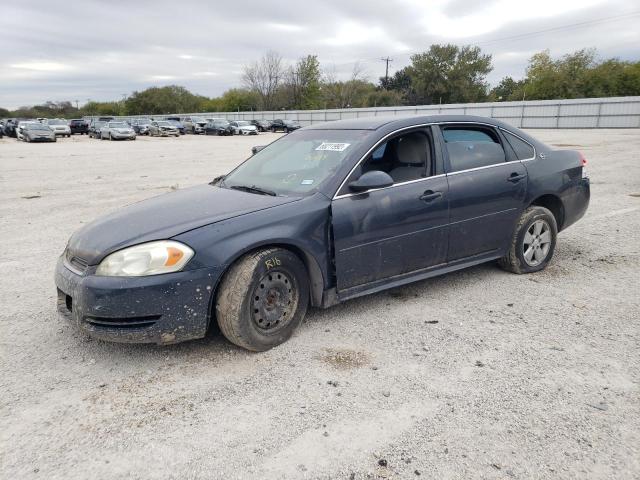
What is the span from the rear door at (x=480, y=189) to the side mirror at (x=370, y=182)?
2.57 feet

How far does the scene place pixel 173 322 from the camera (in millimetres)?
3139

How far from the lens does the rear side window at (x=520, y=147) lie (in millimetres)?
4848

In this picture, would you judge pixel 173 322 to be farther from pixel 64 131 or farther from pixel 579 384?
pixel 64 131

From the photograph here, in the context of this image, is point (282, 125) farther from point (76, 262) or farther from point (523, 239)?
point (76, 262)

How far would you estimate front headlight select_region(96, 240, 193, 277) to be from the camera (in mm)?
3109

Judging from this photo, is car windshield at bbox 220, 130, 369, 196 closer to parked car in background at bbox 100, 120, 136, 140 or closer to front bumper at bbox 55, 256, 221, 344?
front bumper at bbox 55, 256, 221, 344

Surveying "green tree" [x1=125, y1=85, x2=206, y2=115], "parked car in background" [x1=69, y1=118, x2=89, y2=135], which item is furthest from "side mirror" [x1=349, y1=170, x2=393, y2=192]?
"green tree" [x1=125, y1=85, x2=206, y2=115]

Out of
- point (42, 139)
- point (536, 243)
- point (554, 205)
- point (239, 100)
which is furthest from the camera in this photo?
point (239, 100)

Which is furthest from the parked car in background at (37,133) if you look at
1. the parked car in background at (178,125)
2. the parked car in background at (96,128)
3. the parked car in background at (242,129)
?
the parked car in background at (242,129)

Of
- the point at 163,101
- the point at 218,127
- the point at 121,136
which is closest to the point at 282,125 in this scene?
the point at 218,127

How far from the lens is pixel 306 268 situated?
3.63m

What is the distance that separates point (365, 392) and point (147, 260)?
157 centimetres

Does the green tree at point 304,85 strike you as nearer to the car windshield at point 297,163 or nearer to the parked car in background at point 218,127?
the parked car in background at point 218,127

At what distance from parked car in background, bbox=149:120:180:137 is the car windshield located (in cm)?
4238
